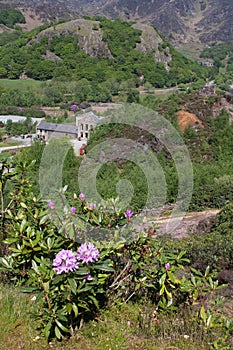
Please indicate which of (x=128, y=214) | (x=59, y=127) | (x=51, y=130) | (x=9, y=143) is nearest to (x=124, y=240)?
(x=128, y=214)

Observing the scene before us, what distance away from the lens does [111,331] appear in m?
2.96

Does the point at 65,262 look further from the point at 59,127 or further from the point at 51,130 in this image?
the point at 51,130

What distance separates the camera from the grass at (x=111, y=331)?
110 inches

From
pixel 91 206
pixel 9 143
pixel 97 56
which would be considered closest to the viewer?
pixel 91 206

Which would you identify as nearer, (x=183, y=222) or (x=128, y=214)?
(x=128, y=214)

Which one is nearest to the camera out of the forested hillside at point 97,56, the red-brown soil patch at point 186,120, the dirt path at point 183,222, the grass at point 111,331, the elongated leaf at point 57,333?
the elongated leaf at point 57,333

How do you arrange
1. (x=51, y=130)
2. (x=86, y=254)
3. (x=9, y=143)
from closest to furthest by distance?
(x=86, y=254)
(x=51, y=130)
(x=9, y=143)

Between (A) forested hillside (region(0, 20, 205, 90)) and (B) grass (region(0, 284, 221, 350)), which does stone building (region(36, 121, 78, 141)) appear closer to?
(B) grass (region(0, 284, 221, 350))

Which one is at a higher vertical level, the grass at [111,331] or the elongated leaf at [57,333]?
the elongated leaf at [57,333]

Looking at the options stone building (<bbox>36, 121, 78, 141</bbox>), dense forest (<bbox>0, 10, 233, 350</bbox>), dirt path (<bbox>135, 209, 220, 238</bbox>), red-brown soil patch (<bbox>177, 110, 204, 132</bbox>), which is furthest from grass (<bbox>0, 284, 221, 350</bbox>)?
stone building (<bbox>36, 121, 78, 141</bbox>)

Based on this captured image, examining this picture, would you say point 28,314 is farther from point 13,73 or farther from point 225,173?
point 13,73

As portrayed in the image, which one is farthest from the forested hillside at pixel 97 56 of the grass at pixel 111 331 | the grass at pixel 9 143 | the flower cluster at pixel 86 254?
the flower cluster at pixel 86 254

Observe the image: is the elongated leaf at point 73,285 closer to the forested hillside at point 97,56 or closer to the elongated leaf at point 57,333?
the elongated leaf at point 57,333

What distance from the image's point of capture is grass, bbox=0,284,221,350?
9.15 ft
